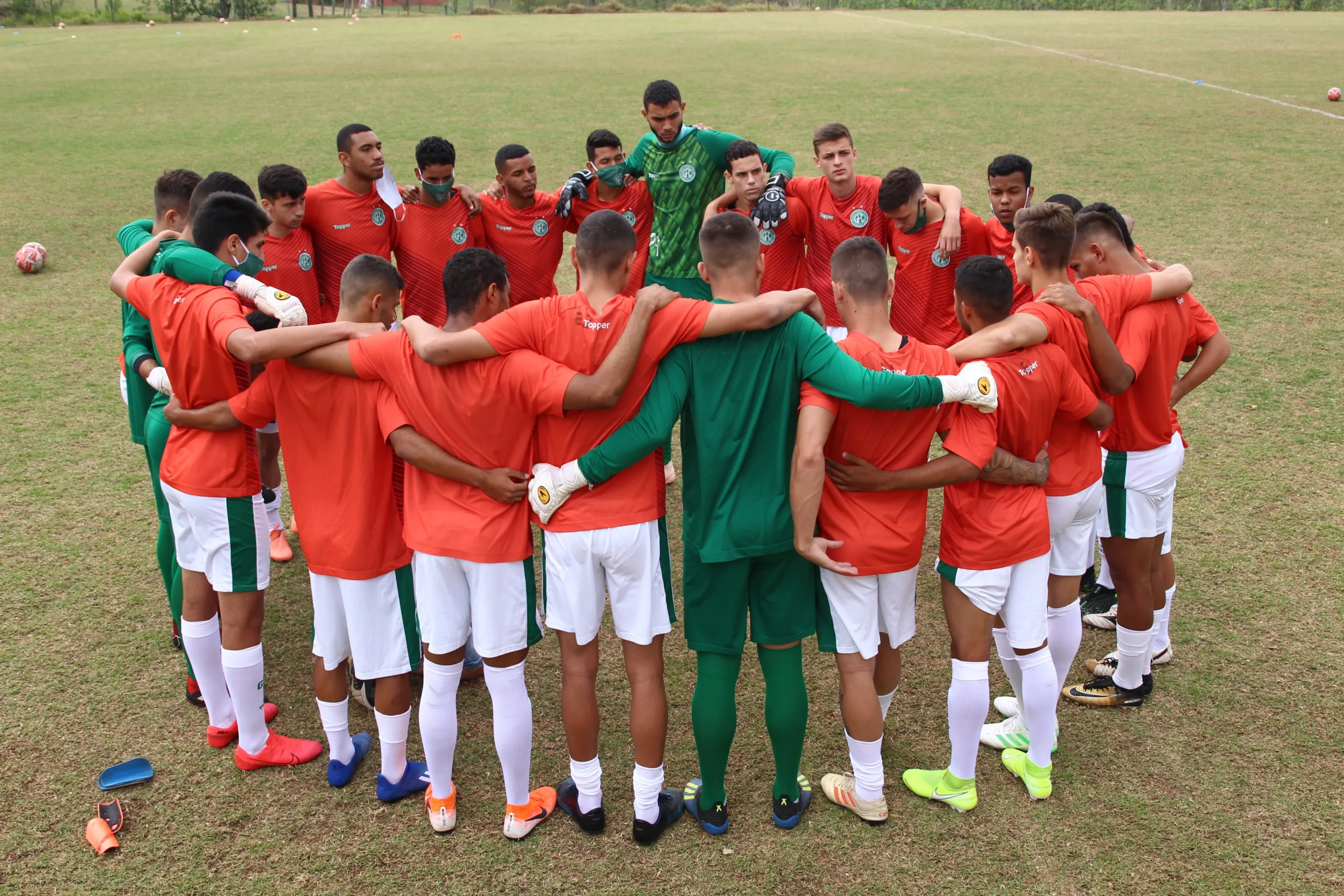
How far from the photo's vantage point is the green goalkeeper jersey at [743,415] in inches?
165

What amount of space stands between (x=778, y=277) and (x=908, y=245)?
3.45 ft

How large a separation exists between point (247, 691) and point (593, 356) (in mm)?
2473

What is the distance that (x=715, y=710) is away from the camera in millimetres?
4449

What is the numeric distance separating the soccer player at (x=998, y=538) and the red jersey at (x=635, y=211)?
3762 millimetres

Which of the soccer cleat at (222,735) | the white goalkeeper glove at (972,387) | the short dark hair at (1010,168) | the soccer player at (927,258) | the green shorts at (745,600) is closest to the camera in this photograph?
the white goalkeeper glove at (972,387)

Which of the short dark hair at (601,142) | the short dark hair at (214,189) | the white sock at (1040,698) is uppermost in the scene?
the short dark hair at (601,142)

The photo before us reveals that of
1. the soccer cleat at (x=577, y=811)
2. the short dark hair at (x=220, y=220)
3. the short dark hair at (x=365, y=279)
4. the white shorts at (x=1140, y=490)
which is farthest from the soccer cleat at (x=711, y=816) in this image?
the short dark hair at (x=220, y=220)

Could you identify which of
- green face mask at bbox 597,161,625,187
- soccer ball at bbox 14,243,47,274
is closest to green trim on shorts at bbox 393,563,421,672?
green face mask at bbox 597,161,625,187

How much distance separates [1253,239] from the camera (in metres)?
14.3

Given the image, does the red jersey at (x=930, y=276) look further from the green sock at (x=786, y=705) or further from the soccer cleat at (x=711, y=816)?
the soccer cleat at (x=711, y=816)

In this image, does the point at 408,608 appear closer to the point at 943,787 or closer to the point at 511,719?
the point at 511,719

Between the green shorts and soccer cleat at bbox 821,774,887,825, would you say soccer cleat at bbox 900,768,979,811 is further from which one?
the green shorts

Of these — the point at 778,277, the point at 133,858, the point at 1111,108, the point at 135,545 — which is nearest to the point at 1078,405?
the point at 778,277

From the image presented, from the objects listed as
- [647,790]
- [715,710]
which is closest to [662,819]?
[647,790]
